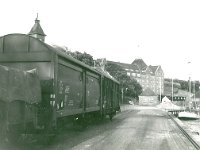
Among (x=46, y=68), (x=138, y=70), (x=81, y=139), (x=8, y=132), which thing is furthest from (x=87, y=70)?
(x=138, y=70)

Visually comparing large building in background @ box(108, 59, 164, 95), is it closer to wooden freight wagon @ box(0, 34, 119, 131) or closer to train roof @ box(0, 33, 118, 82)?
wooden freight wagon @ box(0, 34, 119, 131)

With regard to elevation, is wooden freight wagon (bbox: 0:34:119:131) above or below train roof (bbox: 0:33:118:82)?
below

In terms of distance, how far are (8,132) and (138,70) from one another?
522 ft

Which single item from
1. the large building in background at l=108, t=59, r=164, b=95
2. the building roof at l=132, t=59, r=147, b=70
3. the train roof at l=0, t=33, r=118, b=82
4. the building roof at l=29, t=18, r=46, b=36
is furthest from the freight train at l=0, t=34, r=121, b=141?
the building roof at l=132, t=59, r=147, b=70

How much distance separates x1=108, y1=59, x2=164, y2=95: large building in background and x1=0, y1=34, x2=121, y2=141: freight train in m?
148

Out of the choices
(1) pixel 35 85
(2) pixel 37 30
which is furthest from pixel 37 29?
(1) pixel 35 85

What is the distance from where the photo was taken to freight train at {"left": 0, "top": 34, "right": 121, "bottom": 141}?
9.42 metres

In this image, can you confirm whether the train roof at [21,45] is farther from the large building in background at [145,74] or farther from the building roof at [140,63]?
the building roof at [140,63]

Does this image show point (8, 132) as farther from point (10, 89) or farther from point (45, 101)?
point (45, 101)

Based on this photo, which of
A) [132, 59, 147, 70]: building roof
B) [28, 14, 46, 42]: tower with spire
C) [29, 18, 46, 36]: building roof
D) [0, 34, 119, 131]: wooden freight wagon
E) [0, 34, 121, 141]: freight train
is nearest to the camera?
[0, 34, 121, 141]: freight train

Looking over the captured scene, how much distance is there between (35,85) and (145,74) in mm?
159034

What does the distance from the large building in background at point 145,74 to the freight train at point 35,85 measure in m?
148

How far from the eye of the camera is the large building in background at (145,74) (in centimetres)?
16438

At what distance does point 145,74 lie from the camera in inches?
6619
